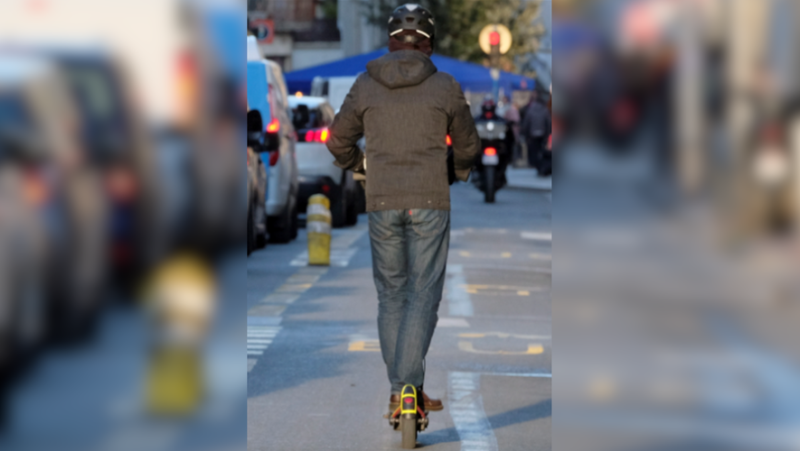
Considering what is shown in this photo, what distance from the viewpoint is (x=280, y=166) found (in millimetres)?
15914

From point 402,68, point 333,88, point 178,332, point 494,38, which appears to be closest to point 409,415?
point 402,68

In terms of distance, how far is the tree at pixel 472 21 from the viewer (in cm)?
4481

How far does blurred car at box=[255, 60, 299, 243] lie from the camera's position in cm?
1572

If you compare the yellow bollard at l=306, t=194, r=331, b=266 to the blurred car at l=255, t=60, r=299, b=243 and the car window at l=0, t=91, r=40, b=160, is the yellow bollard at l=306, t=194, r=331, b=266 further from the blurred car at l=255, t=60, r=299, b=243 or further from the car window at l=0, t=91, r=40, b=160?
the car window at l=0, t=91, r=40, b=160

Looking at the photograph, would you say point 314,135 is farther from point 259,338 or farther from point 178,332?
point 178,332

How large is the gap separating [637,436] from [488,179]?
72.9 feet

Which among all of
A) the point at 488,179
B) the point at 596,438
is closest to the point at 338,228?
the point at 488,179

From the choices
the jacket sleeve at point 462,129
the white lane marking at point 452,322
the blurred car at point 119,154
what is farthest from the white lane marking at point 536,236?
the blurred car at point 119,154

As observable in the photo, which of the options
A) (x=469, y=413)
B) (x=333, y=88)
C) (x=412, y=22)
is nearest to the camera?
(x=412, y=22)

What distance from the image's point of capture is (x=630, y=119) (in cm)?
238

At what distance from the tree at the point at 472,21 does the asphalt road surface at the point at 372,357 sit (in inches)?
1187

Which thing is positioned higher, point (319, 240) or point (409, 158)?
point (409, 158)

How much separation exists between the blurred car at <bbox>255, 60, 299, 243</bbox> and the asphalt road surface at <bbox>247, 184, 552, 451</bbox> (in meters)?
0.96

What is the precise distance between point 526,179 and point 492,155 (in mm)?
8865
